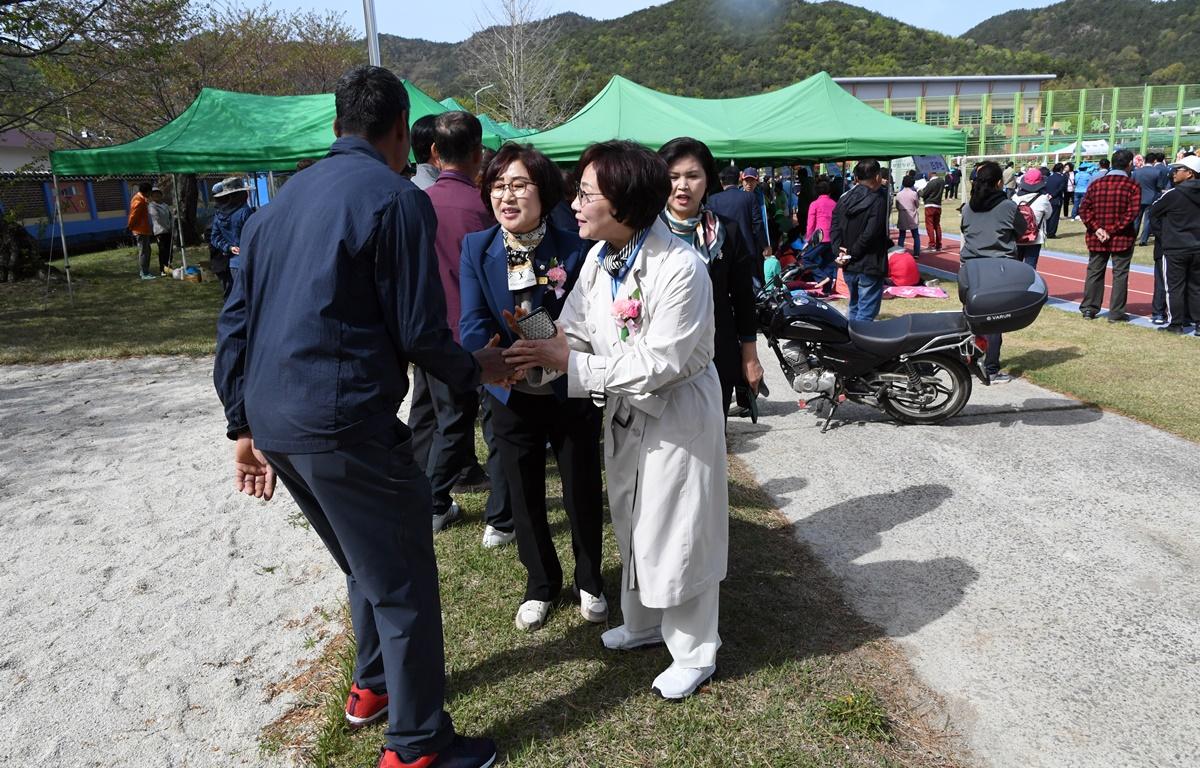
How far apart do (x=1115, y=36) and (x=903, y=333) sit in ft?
380

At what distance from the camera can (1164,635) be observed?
10.1ft

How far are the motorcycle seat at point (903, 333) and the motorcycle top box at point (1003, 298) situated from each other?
14cm

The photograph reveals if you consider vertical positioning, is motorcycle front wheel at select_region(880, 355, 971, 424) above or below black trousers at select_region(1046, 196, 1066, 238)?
below

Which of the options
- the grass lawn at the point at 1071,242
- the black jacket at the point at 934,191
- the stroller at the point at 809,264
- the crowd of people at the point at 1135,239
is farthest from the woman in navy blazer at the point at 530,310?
the black jacket at the point at 934,191

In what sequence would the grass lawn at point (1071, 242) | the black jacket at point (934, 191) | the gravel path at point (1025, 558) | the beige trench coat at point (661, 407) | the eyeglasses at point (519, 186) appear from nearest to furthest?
1. the beige trench coat at point (661, 407)
2. the gravel path at point (1025, 558)
3. the eyeglasses at point (519, 186)
4. the grass lawn at point (1071, 242)
5. the black jacket at point (934, 191)

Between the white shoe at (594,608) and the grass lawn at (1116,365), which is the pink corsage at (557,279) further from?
the grass lawn at (1116,365)

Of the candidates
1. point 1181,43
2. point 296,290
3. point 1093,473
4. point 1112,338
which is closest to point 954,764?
point 296,290

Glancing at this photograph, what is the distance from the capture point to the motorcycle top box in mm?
5371

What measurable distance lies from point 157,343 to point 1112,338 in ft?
36.0

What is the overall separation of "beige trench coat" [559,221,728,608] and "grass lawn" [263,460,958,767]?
42 cm

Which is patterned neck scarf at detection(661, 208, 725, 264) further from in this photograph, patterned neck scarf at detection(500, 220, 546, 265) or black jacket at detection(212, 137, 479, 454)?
black jacket at detection(212, 137, 479, 454)

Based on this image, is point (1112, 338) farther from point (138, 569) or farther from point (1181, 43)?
point (1181, 43)

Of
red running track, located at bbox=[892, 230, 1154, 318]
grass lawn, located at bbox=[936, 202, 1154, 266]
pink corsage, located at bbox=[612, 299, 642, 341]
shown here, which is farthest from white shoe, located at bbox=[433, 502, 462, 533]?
grass lawn, located at bbox=[936, 202, 1154, 266]

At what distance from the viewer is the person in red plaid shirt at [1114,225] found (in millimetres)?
8805
